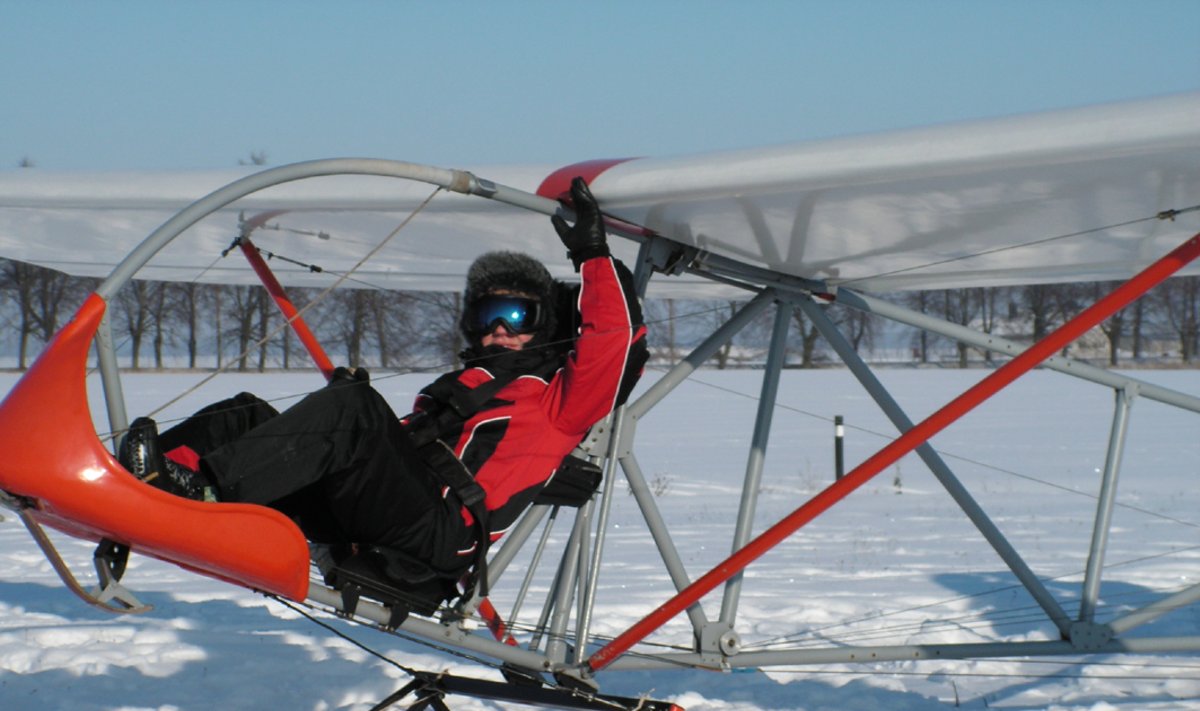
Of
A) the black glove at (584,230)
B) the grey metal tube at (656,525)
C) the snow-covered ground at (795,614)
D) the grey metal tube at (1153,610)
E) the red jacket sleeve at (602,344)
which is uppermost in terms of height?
the black glove at (584,230)

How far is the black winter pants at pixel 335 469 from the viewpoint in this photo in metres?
3.37

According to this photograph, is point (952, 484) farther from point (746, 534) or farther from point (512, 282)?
point (512, 282)

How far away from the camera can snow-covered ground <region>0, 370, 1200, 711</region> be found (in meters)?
5.53

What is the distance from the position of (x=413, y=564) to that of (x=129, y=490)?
1.13m

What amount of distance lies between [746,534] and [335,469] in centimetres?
202

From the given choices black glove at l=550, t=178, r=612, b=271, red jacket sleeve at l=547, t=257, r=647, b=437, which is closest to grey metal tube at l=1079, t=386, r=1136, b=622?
red jacket sleeve at l=547, t=257, r=647, b=437

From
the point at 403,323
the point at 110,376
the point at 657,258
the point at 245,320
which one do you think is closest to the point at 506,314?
the point at 657,258

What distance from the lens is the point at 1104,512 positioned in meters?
4.95

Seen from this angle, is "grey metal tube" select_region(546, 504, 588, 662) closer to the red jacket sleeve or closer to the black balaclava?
the red jacket sleeve

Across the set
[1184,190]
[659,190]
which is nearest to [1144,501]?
[1184,190]

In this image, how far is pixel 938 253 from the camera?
513 centimetres

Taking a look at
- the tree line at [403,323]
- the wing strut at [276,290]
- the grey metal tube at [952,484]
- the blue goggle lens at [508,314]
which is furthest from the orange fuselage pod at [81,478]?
the grey metal tube at [952,484]

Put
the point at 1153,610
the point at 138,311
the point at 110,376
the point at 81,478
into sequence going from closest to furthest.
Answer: the point at 81,478 < the point at 110,376 < the point at 1153,610 < the point at 138,311

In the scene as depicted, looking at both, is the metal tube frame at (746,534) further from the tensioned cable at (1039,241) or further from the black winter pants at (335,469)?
the black winter pants at (335,469)
